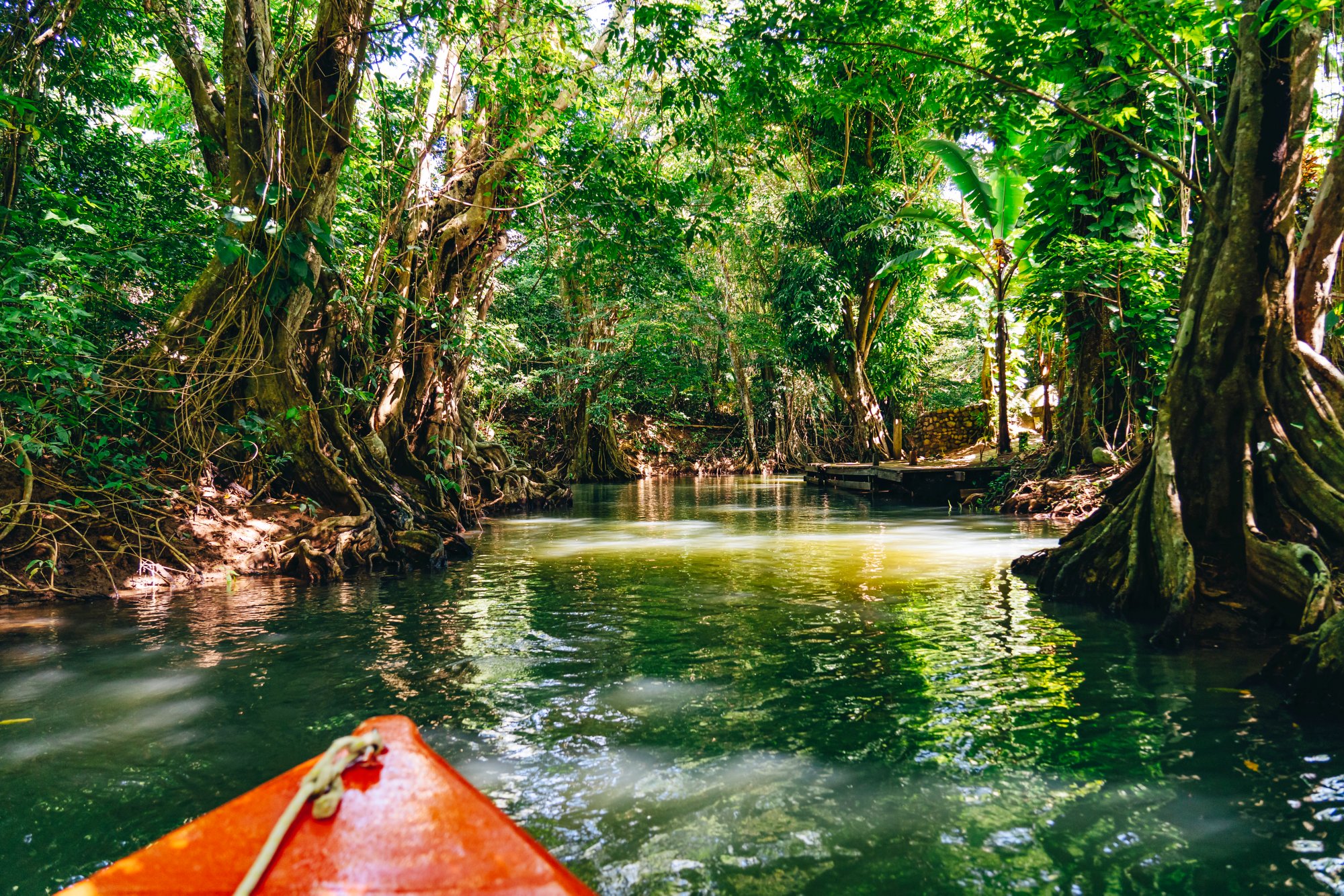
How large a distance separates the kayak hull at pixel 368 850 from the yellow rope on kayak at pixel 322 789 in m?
0.02

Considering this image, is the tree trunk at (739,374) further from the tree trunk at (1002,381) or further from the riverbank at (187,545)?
the riverbank at (187,545)

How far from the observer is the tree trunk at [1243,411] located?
4152mm

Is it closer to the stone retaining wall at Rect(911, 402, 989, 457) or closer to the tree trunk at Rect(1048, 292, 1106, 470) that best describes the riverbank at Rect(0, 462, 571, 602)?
the tree trunk at Rect(1048, 292, 1106, 470)

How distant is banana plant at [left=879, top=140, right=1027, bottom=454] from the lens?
34.3ft

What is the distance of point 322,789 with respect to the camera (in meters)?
1.34

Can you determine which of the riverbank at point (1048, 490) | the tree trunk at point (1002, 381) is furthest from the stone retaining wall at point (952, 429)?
the riverbank at point (1048, 490)

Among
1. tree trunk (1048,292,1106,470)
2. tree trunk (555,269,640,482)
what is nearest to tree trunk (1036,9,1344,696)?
tree trunk (1048,292,1106,470)

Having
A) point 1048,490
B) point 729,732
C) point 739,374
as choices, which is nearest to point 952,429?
point 739,374

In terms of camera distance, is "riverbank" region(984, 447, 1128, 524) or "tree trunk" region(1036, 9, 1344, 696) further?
"riverbank" region(984, 447, 1128, 524)

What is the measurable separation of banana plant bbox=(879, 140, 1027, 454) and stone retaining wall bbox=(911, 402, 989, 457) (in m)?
6.12

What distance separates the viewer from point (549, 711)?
3086mm

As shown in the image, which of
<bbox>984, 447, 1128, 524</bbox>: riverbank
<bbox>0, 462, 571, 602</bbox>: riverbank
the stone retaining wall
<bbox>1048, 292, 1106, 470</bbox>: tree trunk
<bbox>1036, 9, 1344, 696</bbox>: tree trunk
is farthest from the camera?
the stone retaining wall

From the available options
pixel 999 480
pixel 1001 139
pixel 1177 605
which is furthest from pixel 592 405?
pixel 1177 605

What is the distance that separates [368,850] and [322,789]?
0.52 ft
